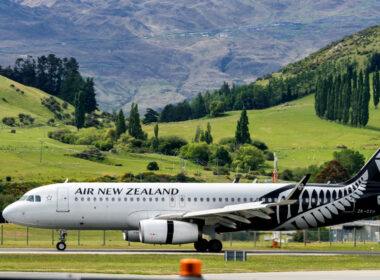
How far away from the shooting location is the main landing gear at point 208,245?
1815 inches

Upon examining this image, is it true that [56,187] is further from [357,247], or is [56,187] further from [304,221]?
Result: [357,247]

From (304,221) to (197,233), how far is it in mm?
7294

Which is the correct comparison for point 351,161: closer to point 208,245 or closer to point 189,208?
point 189,208

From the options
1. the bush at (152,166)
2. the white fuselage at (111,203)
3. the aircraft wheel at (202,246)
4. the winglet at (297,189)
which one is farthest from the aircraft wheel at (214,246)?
the bush at (152,166)

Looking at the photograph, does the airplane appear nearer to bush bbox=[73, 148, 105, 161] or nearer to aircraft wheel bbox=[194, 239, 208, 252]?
aircraft wheel bbox=[194, 239, 208, 252]

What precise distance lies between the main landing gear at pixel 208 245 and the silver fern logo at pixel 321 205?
166 inches

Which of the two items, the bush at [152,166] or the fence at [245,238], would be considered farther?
the bush at [152,166]

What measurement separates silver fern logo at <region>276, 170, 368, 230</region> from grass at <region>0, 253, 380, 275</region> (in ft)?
19.1

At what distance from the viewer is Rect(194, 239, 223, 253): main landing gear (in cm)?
4609

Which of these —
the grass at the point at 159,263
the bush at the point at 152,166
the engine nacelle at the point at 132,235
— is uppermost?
the bush at the point at 152,166

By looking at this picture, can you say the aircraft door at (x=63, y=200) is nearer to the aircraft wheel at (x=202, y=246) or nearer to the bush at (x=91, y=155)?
the aircraft wheel at (x=202, y=246)

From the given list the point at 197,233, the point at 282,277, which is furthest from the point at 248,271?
the point at 197,233

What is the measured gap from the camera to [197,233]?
4512 cm

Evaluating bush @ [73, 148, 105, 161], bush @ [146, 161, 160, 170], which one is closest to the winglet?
bush @ [146, 161, 160, 170]
